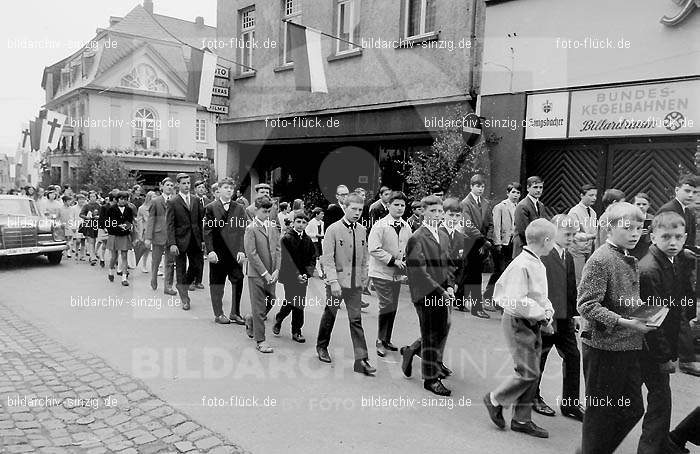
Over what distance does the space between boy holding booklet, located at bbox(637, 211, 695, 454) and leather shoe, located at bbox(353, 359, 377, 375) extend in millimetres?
2660

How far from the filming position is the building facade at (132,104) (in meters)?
37.0

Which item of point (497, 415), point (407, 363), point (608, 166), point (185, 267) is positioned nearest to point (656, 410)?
point (497, 415)

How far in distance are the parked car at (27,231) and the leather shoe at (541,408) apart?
1211 cm

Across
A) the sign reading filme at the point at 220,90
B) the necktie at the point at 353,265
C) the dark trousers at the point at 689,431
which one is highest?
the sign reading filme at the point at 220,90

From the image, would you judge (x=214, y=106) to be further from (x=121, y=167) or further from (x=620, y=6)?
(x=121, y=167)

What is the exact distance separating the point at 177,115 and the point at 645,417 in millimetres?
40302

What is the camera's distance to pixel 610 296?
12.0 feet

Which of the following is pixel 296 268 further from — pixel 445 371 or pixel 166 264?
pixel 166 264

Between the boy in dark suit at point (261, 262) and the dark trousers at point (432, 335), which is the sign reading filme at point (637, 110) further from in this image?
the boy in dark suit at point (261, 262)

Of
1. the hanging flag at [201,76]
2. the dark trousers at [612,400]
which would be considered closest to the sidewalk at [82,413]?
the dark trousers at [612,400]

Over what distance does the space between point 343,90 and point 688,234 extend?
10.1 meters

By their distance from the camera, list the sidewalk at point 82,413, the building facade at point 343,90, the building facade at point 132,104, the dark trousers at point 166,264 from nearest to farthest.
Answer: the sidewalk at point 82,413, the dark trousers at point 166,264, the building facade at point 343,90, the building facade at point 132,104

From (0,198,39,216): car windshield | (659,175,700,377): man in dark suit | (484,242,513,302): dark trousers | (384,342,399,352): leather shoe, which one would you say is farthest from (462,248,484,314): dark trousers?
(0,198,39,216): car windshield

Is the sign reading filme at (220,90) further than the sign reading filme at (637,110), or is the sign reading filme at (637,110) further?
the sign reading filme at (220,90)
